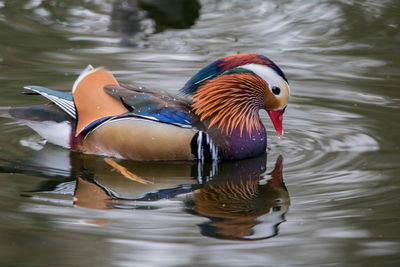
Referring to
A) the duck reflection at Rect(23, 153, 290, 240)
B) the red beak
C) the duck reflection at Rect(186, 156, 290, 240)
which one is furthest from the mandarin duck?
the duck reflection at Rect(186, 156, 290, 240)

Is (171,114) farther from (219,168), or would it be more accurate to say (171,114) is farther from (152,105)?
(219,168)

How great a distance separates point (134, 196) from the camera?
5.44 metres

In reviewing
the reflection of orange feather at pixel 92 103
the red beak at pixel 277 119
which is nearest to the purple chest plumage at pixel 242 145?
the red beak at pixel 277 119

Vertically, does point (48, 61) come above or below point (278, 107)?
below

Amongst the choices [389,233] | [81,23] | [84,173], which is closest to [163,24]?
[81,23]

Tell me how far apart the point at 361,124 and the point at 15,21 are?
505 cm

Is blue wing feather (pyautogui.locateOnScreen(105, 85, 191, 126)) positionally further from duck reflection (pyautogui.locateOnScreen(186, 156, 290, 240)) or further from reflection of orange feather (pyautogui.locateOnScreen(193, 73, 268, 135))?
duck reflection (pyautogui.locateOnScreen(186, 156, 290, 240))

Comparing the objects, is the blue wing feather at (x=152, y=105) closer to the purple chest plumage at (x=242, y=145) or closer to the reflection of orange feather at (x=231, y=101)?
the reflection of orange feather at (x=231, y=101)

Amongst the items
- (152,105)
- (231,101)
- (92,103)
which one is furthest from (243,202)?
(92,103)

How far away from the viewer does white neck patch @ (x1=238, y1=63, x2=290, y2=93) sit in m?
6.33

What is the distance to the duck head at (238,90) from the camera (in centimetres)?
634

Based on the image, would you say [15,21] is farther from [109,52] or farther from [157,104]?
[157,104]

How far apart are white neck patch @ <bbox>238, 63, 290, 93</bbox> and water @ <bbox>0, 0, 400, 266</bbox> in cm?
57

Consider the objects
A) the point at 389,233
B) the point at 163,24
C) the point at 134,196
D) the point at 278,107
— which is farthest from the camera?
the point at 163,24
